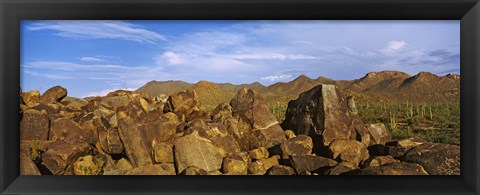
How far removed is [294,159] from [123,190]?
6.20ft

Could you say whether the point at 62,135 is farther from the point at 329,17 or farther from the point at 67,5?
the point at 329,17

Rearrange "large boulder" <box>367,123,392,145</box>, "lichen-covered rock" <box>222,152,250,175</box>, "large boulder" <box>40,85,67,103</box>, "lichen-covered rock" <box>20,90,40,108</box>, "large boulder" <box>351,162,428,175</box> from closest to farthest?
"large boulder" <box>351,162,428,175</box>, "lichen-covered rock" <box>222,152,250,175</box>, "lichen-covered rock" <box>20,90,40,108</box>, "large boulder" <box>40,85,67,103</box>, "large boulder" <box>367,123,392,145</box>

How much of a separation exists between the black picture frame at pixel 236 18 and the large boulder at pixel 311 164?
0.67 metres

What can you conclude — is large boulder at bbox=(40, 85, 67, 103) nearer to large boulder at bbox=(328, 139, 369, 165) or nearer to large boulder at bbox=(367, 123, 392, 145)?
large boulder at bbox=(328, 139, 369, 165)

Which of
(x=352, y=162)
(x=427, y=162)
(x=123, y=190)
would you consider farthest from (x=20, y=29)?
A: (x=427, y=162)

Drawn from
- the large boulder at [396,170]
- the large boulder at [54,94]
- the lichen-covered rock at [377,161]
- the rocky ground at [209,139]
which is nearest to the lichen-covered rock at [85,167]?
Result: the rocky ground at [209,139]

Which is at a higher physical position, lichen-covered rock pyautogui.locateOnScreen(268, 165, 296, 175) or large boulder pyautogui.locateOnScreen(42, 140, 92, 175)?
large boulder pyautogui.locateOnScreen(42, 140, 92, 175)

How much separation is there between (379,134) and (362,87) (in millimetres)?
1019

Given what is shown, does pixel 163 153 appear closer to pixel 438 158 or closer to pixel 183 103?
pixel 183 103

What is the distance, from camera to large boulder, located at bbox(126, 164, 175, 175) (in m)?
4.54

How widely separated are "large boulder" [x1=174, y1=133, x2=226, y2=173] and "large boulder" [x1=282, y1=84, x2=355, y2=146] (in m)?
1.53

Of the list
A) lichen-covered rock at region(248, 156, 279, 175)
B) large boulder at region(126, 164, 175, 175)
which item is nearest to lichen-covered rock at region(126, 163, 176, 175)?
large boulder at region(126, 164, 175, 175)

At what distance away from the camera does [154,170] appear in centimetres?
459

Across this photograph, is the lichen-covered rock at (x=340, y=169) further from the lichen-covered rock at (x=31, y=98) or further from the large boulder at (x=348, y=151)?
the lichen-covered rock at (x=31, y=98)
